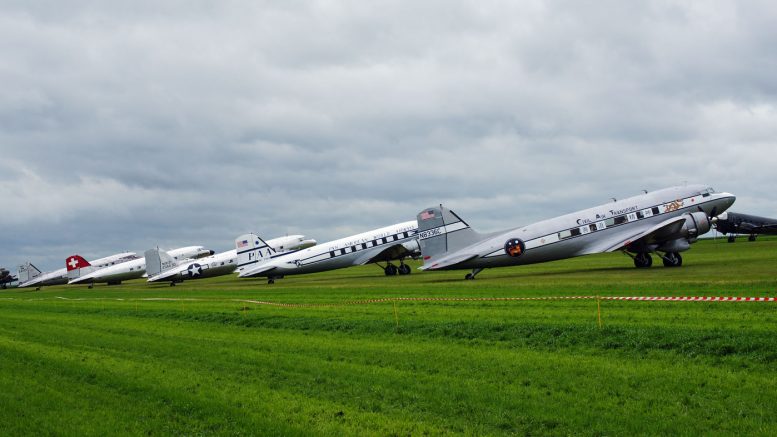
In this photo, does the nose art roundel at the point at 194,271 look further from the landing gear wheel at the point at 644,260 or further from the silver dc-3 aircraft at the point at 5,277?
the silver dc-3 aircraft at the point at 5,277

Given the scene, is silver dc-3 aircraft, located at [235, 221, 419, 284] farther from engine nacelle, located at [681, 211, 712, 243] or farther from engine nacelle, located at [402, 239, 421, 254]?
engine nacelle, located at [681, 211, 712, 243]

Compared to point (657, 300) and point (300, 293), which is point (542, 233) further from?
point (657, 300)

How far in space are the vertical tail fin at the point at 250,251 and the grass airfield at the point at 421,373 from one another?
33237mm

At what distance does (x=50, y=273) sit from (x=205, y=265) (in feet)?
162

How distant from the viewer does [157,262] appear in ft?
235

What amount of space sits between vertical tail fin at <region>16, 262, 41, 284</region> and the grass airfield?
309 ft

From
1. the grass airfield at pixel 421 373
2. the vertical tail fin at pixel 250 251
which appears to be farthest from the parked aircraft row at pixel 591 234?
the vertical tail fin at pixel 250 251

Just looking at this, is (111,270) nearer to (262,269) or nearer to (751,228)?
(262,269)

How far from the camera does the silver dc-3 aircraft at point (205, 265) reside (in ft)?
215

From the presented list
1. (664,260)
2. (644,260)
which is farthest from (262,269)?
(664,260)

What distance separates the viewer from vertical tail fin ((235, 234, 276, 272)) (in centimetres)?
5556

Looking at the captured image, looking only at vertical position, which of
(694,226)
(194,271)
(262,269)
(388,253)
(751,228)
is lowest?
(751,228)

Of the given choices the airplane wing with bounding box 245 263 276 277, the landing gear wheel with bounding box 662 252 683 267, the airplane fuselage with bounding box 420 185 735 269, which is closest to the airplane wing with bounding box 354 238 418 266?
the airplane wing with bounding box 245 263 276 277

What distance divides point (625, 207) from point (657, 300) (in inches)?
716
